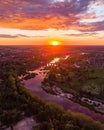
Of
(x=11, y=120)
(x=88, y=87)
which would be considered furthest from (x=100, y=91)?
(x=11, y=120)

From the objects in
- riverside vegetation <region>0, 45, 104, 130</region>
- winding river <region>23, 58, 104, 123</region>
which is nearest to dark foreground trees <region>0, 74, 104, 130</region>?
riverside vegetation <region>0, 45, 104, 130</region>

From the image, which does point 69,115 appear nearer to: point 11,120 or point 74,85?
point 11,120

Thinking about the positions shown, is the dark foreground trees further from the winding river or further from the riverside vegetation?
the winding river

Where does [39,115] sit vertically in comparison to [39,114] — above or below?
below

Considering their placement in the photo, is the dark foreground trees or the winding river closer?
the dark foreground trees

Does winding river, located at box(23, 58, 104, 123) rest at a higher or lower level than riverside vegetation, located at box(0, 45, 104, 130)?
lower

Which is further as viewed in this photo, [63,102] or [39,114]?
[63,102]

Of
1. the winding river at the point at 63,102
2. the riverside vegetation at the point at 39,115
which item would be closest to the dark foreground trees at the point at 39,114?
the riverside vegetation at the point at 39,115

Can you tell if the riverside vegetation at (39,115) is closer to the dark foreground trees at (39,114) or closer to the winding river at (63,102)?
the dark foreground trees at (39,114)

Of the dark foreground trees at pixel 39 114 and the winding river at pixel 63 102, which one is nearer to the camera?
the dark foreground trees at pixel 39 114

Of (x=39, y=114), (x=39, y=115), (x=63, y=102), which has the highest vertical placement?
(x=39, y=114)

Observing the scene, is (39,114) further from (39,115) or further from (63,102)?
(63,102)

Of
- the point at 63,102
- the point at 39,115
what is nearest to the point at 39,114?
the point at 39,115
